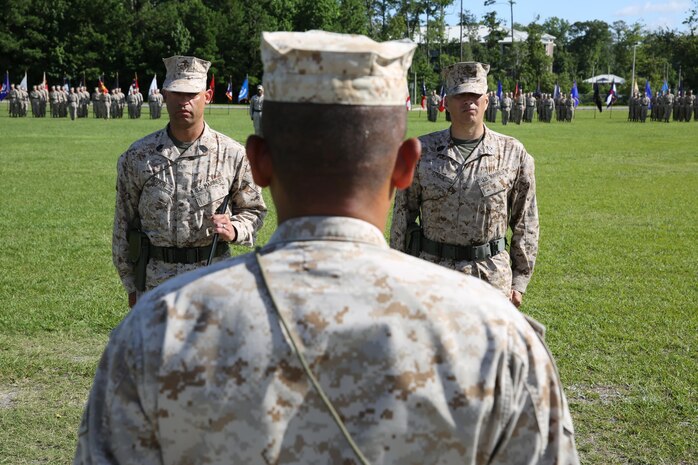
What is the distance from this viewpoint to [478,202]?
561 cm

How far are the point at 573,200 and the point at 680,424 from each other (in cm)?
1175

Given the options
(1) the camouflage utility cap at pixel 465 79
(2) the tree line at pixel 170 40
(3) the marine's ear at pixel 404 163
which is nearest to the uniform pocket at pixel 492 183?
(1) the camouflage utility cap at pixel 465 79

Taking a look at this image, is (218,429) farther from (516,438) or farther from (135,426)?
(516,438)

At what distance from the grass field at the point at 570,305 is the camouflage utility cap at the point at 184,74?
2.34 meters

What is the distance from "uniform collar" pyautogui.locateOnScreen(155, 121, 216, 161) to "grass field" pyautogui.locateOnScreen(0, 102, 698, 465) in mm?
1919

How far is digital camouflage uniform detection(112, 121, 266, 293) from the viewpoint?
17.9ft

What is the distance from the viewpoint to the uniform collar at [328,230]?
1811mm

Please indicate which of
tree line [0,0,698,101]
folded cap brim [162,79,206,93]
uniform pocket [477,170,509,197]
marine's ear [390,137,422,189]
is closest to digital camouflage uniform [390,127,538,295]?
uniform pocket [477,170,509,197]

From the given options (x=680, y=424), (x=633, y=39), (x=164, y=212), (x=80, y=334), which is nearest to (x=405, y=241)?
(x=164, y=212)

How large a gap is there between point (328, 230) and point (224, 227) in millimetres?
3514

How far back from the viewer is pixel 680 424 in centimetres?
597

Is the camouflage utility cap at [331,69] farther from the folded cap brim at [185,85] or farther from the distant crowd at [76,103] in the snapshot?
the distant crowd at [76,103]

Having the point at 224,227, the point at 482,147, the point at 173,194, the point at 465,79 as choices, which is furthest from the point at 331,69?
the point at 465,79

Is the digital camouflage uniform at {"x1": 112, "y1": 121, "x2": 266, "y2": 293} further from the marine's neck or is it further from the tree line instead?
the tree line
